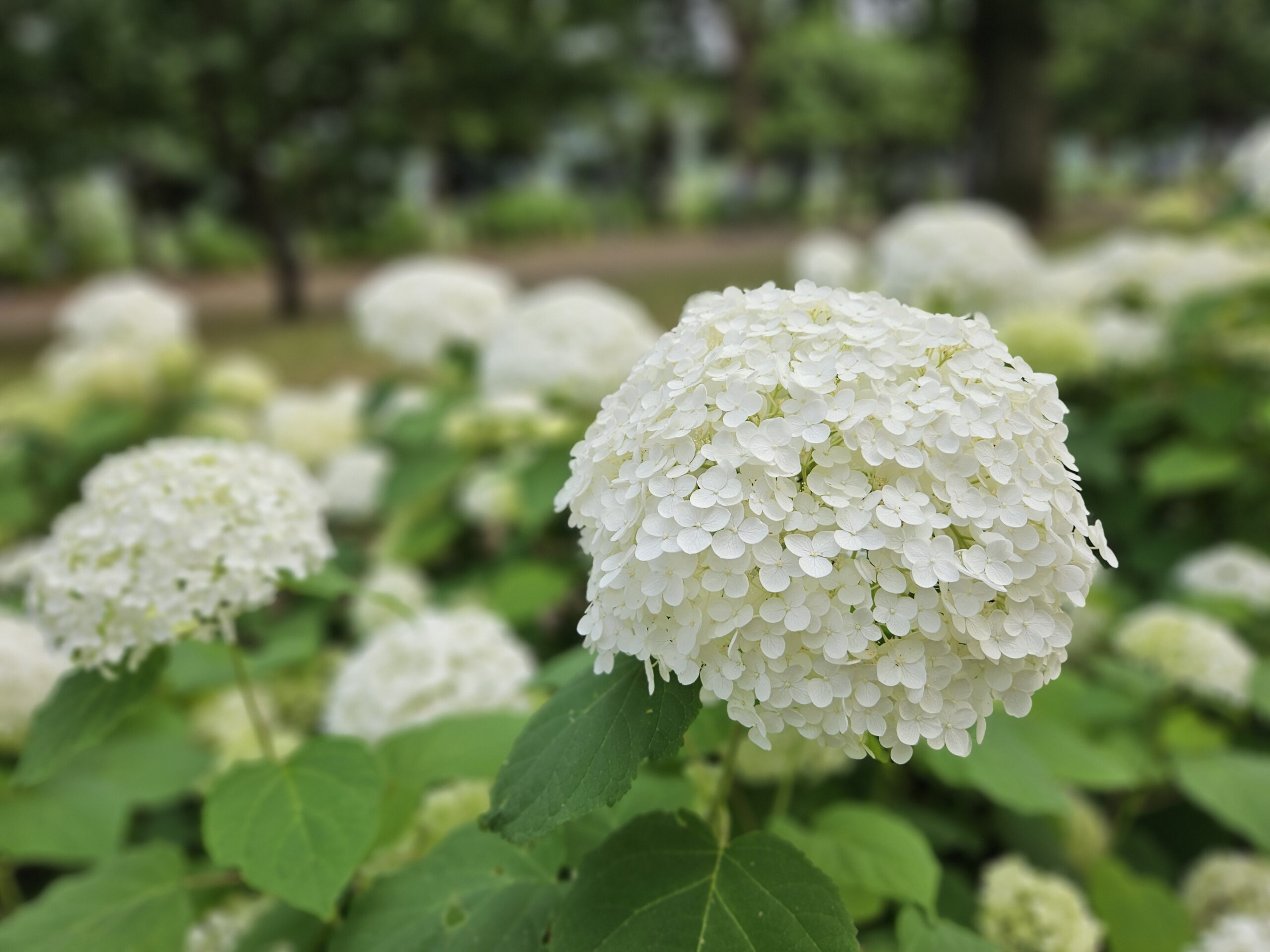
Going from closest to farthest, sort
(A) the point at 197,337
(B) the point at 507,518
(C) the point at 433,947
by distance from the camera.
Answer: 1. (C) the point at 433,947
2. (B) the point at 507,518
3. (A) the point at 197,337

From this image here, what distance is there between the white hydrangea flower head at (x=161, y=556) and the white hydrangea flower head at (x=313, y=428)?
9.08ft

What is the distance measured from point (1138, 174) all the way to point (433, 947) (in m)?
52.6

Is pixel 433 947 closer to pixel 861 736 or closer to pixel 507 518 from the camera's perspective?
pixel 861 736

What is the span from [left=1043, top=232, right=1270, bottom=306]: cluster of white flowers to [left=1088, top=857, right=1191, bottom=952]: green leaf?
9.79ft

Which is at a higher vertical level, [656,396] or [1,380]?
[656,396]

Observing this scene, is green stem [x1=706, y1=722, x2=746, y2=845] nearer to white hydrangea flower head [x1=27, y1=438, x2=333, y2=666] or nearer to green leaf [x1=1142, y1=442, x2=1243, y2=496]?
white hydrangea flower head [x1=27, y1=438, x2=333, y2=666]

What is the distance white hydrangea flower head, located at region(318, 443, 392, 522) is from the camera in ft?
12.9

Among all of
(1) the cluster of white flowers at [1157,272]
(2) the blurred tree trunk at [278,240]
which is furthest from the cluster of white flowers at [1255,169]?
(2) the blurred tree trunk at [278,240]

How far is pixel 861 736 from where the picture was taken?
986 mm

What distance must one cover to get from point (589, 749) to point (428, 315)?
10.9ft

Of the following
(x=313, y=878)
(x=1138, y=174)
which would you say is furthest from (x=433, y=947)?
(x=1138, y=174)

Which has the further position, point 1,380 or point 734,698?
point 1,380

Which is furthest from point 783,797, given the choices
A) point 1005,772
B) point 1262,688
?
point 1262,688

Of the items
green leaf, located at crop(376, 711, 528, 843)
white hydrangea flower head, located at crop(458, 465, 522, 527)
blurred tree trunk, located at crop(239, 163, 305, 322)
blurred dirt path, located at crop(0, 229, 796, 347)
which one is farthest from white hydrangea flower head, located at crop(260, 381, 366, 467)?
blurred dirt path, located at crop(0, 229, 796, 347)
